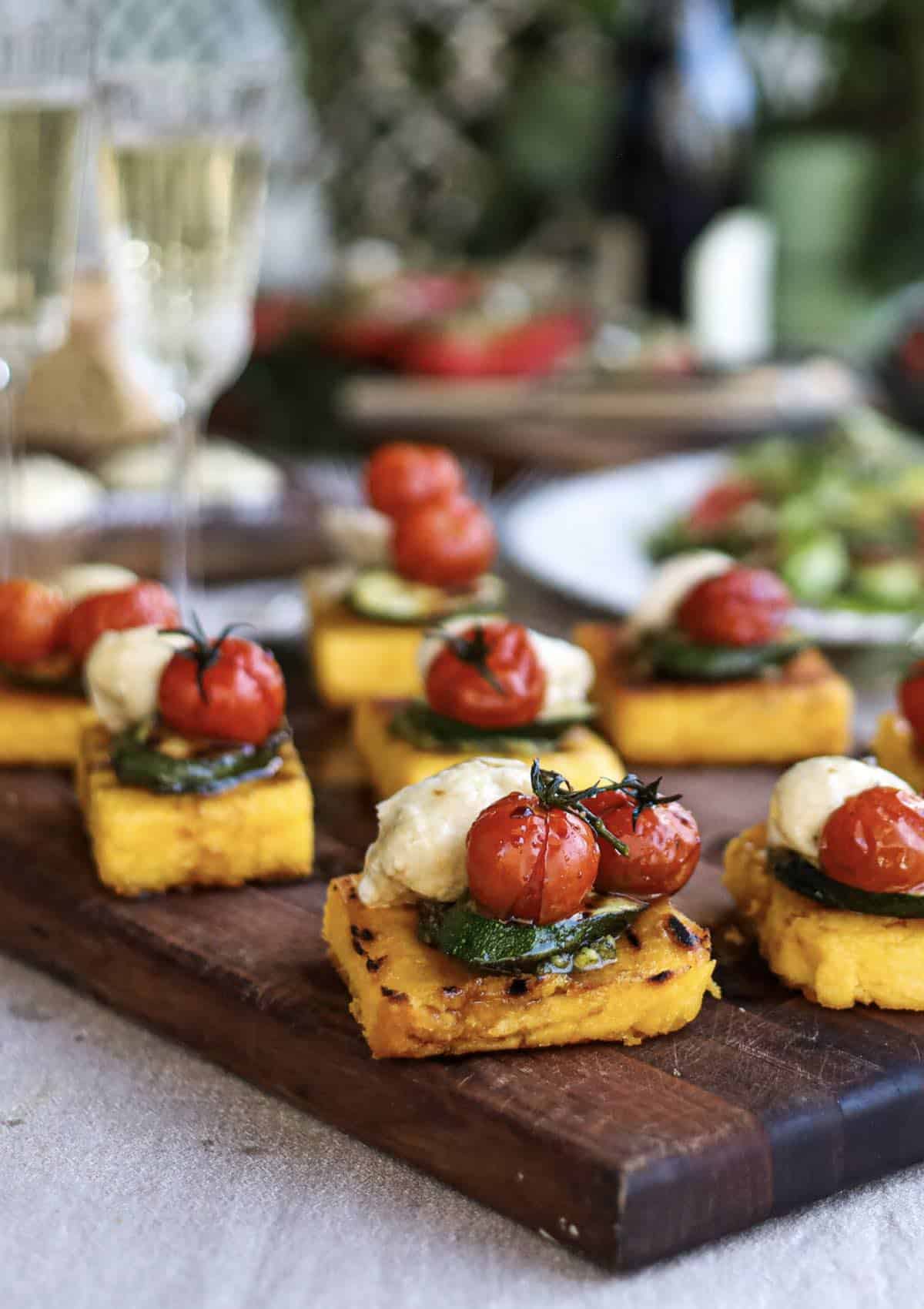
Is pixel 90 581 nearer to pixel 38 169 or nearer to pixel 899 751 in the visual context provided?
pixel 38 169

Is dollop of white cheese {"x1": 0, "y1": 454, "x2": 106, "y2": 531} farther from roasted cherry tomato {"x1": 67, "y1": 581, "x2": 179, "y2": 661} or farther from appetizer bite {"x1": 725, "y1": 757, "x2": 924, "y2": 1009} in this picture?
appetizer bite {"x1": 725, "y1": 757, "x2": 924, "y2": 1009}

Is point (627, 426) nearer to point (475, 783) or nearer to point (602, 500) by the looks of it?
point (602, 500)

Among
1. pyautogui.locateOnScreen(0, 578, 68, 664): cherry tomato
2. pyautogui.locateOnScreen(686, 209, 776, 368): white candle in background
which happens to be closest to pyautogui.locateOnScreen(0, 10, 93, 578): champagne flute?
pyautogui.locateOnScreen(0, 578, 68, 664): cherry tomato

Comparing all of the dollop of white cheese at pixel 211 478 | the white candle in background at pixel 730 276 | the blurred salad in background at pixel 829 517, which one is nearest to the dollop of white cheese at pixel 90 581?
the dollop of white cheese at pixel 211 478

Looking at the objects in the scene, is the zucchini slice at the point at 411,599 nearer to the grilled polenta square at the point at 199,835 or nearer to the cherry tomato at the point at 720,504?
the grilled polenta square at the point at 199,835

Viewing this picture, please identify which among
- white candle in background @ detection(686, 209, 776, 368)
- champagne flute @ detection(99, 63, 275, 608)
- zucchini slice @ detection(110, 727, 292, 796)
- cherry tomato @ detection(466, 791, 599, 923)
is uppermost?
champagne flute @ detection(99, 63, 275, 608)

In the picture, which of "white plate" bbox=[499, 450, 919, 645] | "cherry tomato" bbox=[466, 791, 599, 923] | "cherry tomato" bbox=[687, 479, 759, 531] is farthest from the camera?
"cherry tomato" bbox=[687, 479, 759, 531]
